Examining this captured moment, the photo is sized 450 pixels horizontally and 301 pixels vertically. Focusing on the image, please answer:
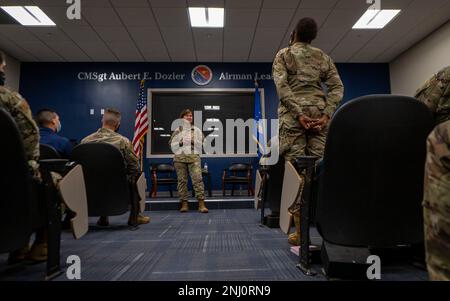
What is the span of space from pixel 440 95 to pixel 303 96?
661 millimetres

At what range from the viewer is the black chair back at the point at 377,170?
2.94ft

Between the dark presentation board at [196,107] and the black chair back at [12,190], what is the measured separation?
4.89 meters

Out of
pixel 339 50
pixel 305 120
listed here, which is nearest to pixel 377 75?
pixel 339 50

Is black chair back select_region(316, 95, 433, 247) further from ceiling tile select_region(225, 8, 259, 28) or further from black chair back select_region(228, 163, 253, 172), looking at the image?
black chair back select_region(228, 163, 253, 172)

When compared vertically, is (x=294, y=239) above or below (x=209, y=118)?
below

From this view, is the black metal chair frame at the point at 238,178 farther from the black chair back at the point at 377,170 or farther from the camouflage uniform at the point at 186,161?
the black chair back at the point at 377,170

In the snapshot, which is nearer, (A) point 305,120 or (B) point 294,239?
(A) point 305,120

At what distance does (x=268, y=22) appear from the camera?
4.29 m

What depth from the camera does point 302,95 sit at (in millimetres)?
1631

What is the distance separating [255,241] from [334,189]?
3.58 ft

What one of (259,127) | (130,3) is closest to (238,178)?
(259,127)

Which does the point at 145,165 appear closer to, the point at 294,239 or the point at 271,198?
the point at 271,198

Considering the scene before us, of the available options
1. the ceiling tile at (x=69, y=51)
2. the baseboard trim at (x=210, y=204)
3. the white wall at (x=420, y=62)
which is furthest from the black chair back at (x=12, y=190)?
the white wall at (x=420, y=62)

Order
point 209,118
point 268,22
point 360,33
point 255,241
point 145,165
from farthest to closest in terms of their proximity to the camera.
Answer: point 209,118
point 145,165
point 360,33
point 268,22
point 255,241
